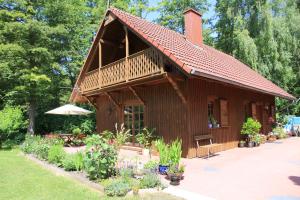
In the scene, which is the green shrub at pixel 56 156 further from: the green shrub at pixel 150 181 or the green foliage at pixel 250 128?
the green foliage at pixel 250 128

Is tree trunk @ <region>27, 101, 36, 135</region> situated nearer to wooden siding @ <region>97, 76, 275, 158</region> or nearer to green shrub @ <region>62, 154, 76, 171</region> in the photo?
wooden siding @ <region>97, 76, 275, 158</region>

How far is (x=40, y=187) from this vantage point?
6.91 meters

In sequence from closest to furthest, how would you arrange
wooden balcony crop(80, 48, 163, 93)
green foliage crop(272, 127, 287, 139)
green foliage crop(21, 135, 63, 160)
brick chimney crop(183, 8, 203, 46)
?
wooden balcony crop(80, 48, 163, 93) < green foliage crop(21, 135, 63, 160) < brick chimney crop(183, 8, 203, 46) < green foliage crop(272, 127, 287, 139)

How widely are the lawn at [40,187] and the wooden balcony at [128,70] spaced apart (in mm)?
4925

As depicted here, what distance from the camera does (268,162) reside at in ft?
30.5

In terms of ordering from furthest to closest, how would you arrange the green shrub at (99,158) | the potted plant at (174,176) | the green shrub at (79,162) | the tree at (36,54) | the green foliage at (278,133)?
the tree at (36,54), the green foliage at (278,133), the green shrub at (79,162), the green shrub at (99,158), the potted plant at (174,176)

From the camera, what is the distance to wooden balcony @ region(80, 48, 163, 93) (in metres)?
10.5

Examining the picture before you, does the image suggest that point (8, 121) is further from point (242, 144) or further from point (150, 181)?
point (242, 144)

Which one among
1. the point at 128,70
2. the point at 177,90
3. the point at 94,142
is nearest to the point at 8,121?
the point at 128,70

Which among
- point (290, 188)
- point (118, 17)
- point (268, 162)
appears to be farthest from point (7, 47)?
point (290, 188)

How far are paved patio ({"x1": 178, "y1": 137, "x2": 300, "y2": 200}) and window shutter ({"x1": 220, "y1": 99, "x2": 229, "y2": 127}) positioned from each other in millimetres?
2510

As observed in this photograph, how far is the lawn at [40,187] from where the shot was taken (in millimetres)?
6062

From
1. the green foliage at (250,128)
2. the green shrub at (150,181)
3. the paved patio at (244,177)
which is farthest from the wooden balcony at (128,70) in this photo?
the green foliage at (250,128)

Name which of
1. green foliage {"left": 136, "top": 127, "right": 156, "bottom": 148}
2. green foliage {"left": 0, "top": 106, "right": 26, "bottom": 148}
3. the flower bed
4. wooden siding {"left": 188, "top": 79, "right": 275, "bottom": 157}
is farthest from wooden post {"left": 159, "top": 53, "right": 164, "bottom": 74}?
green foliage {"left": 0, "top": 106, "right": 26, "bottom": 148}
